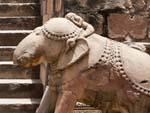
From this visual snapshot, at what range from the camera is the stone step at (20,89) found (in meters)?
4.59

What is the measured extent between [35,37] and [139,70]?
2.37 feet

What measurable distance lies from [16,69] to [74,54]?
6.39 feet

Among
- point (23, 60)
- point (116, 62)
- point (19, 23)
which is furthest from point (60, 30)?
point (19, 23)

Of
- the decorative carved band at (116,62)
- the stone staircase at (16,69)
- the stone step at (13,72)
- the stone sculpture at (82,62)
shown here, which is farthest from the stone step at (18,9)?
the decorative carved band at (116,62)

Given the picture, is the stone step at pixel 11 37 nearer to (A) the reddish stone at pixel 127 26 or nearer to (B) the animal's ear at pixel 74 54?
(A) the reddish stone at pixel 127 26

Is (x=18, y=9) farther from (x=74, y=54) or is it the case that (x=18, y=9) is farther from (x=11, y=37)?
(x=74, y=54)

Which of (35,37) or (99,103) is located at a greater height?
(35,37)

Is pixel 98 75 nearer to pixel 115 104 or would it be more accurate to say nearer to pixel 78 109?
pixel 115 104

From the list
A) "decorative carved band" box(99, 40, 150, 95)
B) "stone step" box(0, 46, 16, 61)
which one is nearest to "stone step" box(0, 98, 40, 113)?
"stone step" box(0, 46, 16, 61)

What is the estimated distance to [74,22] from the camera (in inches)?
120

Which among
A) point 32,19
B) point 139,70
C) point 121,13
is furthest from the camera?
point 32,19

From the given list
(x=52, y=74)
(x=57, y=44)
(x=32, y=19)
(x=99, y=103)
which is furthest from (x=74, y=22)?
(x=32, y=19)

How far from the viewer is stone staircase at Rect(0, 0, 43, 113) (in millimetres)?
4387

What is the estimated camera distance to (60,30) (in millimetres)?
2961
